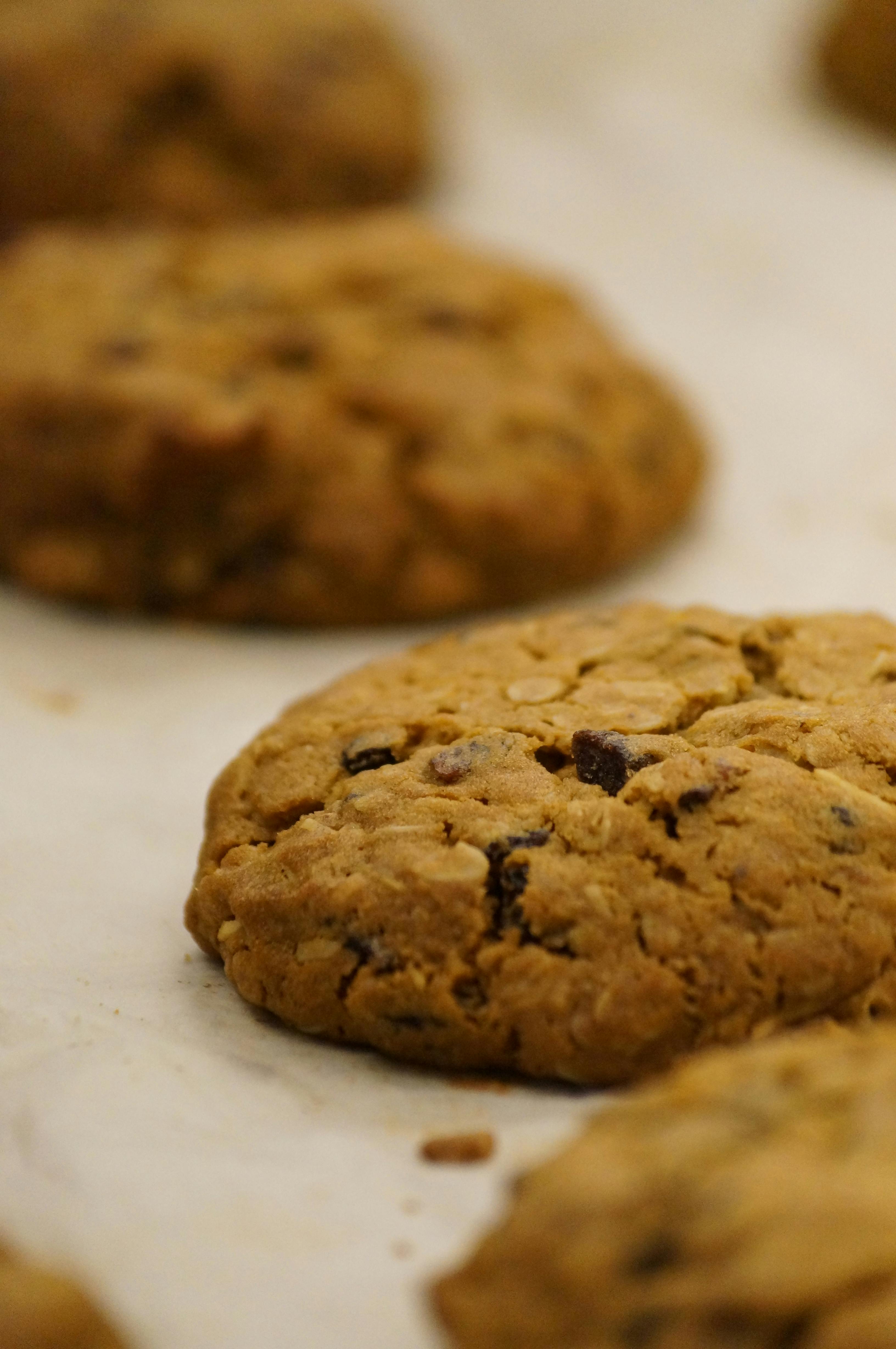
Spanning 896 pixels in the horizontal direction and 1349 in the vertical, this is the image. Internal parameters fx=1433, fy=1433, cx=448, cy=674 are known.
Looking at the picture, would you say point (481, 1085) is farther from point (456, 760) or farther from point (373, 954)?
point (456, 760)

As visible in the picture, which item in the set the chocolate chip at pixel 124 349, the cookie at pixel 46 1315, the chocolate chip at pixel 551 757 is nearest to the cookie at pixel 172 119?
the chocolate chip at pixel 124 349

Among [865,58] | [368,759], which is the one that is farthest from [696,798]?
[865,58]

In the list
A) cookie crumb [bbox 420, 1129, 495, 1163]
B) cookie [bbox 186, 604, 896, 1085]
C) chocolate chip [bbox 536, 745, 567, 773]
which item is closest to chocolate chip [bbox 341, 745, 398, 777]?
cookie [bbox 186, 604, 896, 1085]

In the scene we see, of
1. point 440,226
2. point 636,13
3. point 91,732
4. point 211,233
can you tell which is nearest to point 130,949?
point 91,732

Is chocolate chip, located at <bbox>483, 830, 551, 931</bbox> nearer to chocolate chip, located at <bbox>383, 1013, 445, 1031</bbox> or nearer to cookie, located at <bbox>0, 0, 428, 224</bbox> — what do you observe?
chocolate chip, located at <bbox>383, 1013, 445, 1031</bbox>

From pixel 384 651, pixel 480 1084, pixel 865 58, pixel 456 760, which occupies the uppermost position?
pixel 865 58

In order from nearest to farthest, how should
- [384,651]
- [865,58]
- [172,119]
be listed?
[384,651], [172,119], [865,58]

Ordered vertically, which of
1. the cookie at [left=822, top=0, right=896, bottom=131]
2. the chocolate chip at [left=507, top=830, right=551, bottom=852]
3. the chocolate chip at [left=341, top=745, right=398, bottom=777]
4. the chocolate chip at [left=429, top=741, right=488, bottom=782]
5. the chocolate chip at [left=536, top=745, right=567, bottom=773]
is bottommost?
the chocolate chip at [left=341, top=745, right=398, bottom=777]
